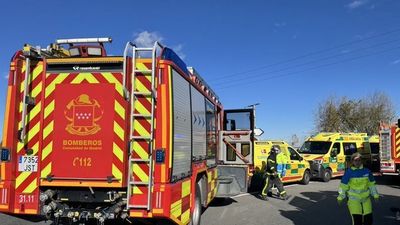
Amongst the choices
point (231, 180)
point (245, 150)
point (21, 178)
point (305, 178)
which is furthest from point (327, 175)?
point (21, 178)

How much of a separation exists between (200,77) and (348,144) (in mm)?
16825

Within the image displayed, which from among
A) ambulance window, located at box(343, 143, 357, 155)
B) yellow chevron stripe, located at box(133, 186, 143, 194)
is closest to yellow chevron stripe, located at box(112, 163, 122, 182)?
yellow chevron stripe, located at box(133, 186, 143, 194)

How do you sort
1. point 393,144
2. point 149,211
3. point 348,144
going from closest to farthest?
point 149,211 → point 393,144 → point 348,144

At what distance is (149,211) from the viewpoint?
21.9 feet

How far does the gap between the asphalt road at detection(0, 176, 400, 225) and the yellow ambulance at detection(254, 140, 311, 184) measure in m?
2.10

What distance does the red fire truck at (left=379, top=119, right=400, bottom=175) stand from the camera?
20094mm

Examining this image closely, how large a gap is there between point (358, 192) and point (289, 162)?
1205 cm

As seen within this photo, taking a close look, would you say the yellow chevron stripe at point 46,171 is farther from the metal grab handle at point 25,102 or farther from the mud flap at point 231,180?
the mud flap at point 231,180

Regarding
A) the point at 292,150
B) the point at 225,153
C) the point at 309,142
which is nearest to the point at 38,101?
the point at 225,153

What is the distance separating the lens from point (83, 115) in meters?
7.10

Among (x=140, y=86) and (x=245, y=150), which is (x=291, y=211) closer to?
(x=245, y=150)

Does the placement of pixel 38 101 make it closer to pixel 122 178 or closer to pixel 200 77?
pixel 122 178

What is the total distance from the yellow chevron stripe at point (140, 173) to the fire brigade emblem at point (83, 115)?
81cm

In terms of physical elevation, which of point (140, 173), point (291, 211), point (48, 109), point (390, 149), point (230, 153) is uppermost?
point (48, 109)
